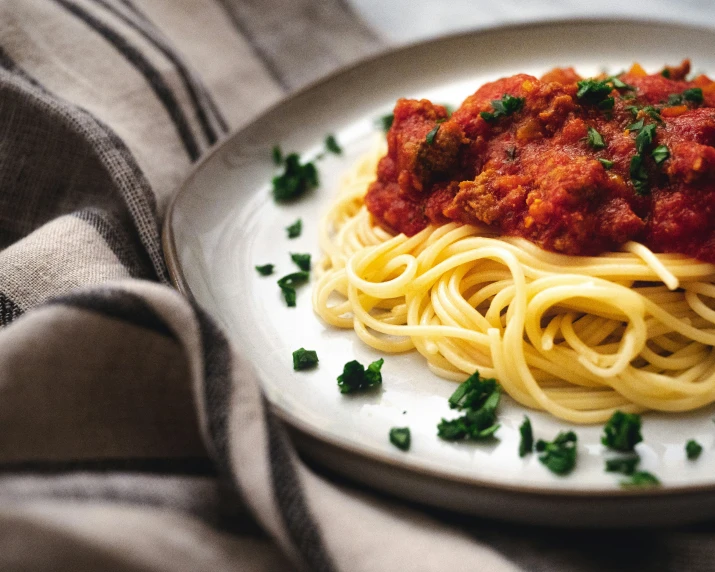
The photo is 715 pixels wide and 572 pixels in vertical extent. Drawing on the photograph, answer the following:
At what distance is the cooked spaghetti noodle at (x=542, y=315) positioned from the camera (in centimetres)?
413

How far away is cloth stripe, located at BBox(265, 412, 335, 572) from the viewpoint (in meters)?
3.42

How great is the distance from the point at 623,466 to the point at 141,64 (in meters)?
4.62

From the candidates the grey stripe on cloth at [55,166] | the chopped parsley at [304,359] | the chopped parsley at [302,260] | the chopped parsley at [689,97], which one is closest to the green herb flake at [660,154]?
the chopped parsley at [689,97]

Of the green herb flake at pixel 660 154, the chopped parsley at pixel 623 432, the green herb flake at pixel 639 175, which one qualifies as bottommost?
the chopped parsley at pixel 623 432

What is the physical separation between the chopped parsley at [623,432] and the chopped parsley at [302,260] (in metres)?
2.36

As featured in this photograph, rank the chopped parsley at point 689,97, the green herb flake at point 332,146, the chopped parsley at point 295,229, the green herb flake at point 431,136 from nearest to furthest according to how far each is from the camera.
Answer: the green herb flake at point 431,136 → the chopped parsley at point 689,97 → the chopped parsley at point 295,229 → the green herb flake at point 332,146

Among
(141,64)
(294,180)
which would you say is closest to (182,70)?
(141,64)

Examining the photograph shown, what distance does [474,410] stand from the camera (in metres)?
4.06

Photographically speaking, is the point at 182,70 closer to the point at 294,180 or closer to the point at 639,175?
the point at 294,180

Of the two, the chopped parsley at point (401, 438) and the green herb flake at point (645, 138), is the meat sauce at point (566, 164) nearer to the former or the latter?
the green herb flake at point (645, 138)

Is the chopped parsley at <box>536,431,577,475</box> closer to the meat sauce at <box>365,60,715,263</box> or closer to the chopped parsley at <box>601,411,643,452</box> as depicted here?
the chopped parsley at <box>601,411,643,452</box>

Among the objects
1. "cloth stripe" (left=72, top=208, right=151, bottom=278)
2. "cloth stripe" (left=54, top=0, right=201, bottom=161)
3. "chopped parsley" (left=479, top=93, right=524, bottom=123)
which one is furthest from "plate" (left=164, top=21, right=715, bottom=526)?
"chopped parsley" (left=479, top=93, right=524, bottom=123)

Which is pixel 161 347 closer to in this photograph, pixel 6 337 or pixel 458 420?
pixel 6 337

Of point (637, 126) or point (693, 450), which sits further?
point (637, 126)
